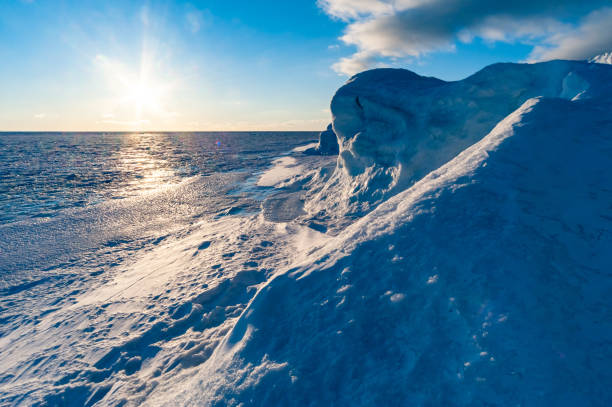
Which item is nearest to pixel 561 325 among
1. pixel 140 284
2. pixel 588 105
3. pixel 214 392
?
pixel 214 392

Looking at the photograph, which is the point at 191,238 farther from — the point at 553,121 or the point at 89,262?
the point at 553,121

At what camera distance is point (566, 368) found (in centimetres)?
160

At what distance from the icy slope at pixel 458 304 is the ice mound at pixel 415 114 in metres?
3.94

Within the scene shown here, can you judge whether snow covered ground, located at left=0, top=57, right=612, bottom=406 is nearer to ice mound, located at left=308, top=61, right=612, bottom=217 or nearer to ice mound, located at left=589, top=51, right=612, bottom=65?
ice mound, located at left=308, top=61, right=612, bottom=217

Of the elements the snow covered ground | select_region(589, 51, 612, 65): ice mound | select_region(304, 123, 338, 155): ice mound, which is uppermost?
select_region(589, 51, 612, 65): ice mound

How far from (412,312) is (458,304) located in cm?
33

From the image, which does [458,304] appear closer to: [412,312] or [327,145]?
[412,312]

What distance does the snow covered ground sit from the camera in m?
1.75

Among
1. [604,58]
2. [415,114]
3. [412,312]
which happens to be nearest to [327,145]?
[415,114]

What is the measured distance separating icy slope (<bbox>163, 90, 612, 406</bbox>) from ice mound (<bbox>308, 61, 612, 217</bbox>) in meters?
3.94

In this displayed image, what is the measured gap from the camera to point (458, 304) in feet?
6.55

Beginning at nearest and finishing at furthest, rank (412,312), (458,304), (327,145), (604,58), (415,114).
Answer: (458,304), (412,312), (604,58), (415,114), (327,145)

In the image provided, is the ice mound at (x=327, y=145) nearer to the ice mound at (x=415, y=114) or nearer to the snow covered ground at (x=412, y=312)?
the ice mound at (x=415, y=114)

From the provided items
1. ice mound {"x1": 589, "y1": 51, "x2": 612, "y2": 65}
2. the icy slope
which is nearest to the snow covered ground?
the icy slope
